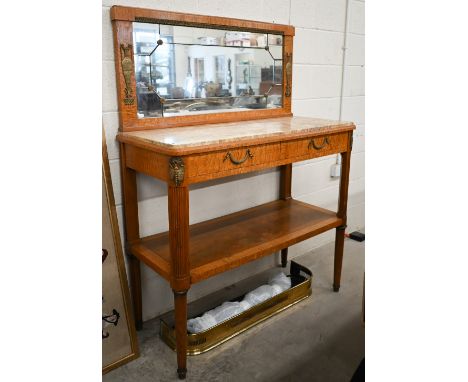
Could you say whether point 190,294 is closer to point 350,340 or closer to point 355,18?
point 350,340

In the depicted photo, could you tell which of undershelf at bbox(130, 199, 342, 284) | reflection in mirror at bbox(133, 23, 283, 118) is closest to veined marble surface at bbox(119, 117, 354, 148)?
reflection in mirror at bbox(133, 23, 283, 118)

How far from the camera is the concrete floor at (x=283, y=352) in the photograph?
1.72m

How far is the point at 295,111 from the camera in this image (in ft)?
8.18

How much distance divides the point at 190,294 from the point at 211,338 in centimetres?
40

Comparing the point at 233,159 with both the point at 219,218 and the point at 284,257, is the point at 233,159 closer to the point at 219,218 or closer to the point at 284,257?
the point at 219,218

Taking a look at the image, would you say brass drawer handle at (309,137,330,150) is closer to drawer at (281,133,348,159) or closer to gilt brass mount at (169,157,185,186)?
drawer at (281,133,348,159)

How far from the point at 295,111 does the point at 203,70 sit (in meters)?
0.77

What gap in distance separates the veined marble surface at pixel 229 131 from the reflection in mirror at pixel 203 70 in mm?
118

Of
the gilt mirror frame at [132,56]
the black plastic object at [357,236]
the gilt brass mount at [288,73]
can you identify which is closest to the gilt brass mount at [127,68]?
the gilt mirror frame at [132,56]

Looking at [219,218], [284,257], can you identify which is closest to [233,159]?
[219,218]

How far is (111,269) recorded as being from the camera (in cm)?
173

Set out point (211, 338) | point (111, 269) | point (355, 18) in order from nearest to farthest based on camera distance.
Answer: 1. point (111, 269)
2. point (211, 338)
3. point (355, 18)
